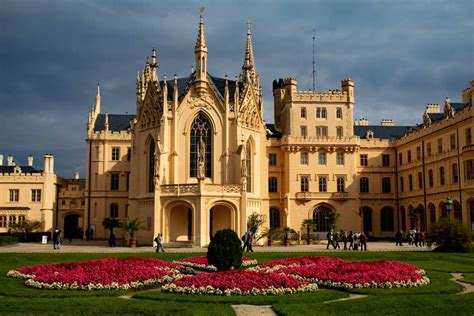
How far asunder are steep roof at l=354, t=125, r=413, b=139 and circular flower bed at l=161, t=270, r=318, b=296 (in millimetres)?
60164

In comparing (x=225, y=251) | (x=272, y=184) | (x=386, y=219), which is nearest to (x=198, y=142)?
(x=272, y=184)

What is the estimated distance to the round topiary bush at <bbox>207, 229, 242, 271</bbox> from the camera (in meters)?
25.0

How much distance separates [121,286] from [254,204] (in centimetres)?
3970

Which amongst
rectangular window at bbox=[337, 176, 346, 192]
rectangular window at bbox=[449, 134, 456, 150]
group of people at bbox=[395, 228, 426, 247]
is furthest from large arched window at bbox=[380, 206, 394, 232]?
rectangular window at bbox=[449, 134, 456, 150]

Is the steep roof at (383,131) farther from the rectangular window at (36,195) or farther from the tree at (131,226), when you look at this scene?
the rectangular window at (36,195)

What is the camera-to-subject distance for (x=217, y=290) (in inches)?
784

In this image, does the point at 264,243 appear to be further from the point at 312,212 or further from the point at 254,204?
the point at 312,212

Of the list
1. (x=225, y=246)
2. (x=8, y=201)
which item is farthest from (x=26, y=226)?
(x=225, y=246)

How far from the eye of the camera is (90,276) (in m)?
22.1

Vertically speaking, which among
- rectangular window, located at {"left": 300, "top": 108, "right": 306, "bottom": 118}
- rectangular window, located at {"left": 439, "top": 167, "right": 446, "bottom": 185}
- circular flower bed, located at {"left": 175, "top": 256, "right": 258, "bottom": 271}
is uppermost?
rectangular window, located at {"left": 300, "top": 108, "right": 306, "bottom": 118}

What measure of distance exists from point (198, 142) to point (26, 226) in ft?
101

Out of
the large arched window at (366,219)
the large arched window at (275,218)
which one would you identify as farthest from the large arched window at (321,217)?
the large arched window at (366,219)

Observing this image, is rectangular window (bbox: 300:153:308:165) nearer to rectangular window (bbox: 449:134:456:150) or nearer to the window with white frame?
the window with white frame

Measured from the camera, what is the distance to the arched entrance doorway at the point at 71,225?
8456cm
